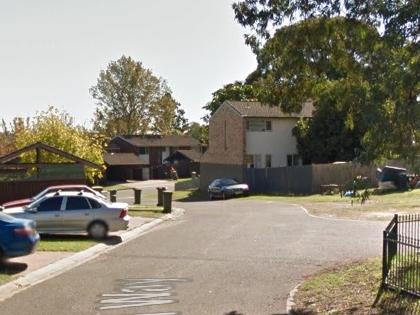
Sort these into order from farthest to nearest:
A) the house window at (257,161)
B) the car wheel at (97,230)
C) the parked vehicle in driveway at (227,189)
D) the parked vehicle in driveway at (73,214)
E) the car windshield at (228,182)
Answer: the house window at (257,161), the car windshield at (228,182), the parked vehicle in driveway at (227,189), the car wheel at (97,230), the parked vehicle in driveway at (73,214)

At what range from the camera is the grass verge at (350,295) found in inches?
351

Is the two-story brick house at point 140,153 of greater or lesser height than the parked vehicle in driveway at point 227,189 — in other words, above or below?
above

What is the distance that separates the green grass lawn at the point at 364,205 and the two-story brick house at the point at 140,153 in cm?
4257

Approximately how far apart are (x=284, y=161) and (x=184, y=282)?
39.4 m

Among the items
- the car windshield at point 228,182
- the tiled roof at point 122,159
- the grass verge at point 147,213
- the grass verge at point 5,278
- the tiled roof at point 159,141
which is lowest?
the grass verge at point 5,278

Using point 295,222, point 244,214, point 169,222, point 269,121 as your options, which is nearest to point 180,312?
point 295,222

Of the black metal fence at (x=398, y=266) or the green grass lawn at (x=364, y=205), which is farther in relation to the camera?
the green grass lawn at (x=364, y=205)

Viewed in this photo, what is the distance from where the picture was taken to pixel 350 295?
9898 millimetres

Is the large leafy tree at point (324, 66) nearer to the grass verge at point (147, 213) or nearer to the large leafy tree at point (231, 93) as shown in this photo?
the grass verge at point (147, 213)

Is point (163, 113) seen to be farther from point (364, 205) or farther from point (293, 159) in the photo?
point (364, 205)

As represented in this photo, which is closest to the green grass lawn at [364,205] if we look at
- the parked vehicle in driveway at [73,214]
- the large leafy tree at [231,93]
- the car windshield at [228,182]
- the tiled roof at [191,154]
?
the car windshield at [228,182]

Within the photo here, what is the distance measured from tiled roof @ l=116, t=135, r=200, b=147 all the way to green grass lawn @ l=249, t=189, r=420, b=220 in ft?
159

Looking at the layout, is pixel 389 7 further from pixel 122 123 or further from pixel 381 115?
pixel 122 123

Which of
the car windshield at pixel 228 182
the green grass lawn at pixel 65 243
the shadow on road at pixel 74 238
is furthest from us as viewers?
the car windshield at pixel 228 182
